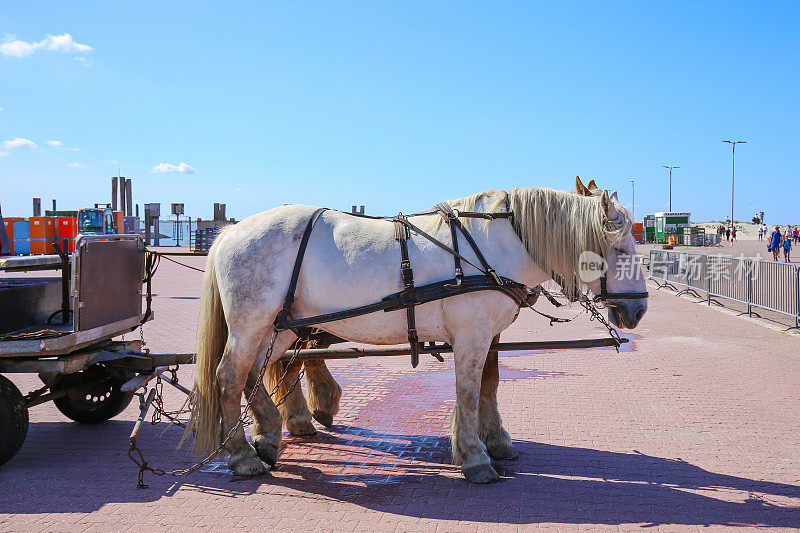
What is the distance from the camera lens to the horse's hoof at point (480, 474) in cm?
425

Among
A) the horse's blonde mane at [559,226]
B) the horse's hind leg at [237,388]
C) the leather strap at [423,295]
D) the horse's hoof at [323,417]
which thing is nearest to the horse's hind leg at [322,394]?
the horse's hoof at [323,417]

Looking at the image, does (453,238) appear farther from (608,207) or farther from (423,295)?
(608,207)

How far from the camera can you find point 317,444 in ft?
17.4

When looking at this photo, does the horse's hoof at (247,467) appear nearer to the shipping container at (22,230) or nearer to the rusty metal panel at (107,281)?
the rusty metal panel at (107,281)

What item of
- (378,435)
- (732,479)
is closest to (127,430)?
(378,435)

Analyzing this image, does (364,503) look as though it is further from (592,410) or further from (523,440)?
(592,410)

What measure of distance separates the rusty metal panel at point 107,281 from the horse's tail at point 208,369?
2.97ft

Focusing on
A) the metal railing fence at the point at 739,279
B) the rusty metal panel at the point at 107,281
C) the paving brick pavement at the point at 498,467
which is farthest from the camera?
the metal railing fence at the point at 739,279

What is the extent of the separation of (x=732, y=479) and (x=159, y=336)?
8819 millimetres

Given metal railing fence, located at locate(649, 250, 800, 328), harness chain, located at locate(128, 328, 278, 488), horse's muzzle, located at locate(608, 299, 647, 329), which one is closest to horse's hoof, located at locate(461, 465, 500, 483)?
horse's muzzle, located at locate(608, 299, 647, 329)

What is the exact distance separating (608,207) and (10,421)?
456 cm

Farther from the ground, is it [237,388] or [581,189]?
[581,189]

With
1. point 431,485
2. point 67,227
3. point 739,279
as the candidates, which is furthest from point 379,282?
point 67,227

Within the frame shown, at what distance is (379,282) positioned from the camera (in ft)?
14.1
